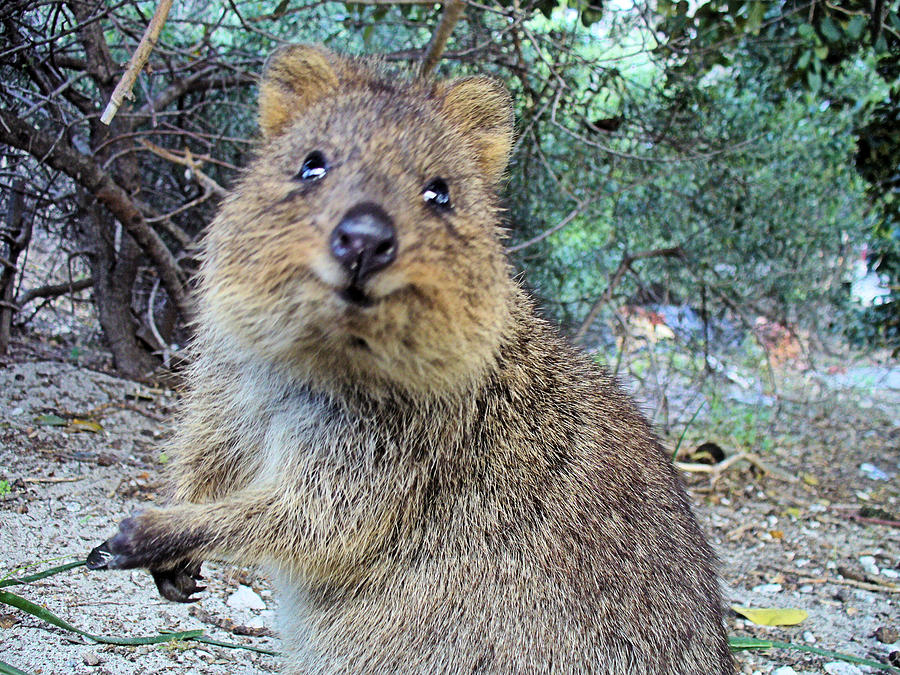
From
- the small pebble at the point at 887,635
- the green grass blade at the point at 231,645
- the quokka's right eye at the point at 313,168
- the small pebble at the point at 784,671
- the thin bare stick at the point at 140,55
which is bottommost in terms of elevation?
the green grass blade at the point at 231,645

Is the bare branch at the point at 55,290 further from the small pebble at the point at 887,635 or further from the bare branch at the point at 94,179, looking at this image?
A: the small pebble at the point at 887,635

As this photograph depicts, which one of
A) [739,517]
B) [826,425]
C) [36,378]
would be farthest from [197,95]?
[826,425]

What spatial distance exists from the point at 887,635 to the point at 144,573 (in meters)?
3.55

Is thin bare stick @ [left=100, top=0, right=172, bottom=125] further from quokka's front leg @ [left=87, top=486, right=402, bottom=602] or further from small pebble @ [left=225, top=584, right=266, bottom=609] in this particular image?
small pebble @ [left=225, top=584, right=266, bottom=609]

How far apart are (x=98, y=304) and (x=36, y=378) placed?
29.8 inches

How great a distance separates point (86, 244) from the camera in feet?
18.4

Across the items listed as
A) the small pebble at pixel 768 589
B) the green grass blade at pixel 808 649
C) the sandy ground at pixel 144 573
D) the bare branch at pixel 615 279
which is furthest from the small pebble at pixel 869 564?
the bare branch at pixel 615 279

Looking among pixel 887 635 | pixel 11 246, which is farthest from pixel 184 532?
pixel 11 246

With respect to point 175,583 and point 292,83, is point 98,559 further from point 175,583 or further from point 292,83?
point 292,83

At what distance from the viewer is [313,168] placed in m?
2.18

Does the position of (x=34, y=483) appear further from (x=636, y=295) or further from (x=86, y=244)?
(x=636, y=295)

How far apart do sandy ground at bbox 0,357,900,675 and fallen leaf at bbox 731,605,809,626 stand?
0.06 m

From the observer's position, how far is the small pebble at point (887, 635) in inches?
148

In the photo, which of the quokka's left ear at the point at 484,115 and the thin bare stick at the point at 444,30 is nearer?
the quokka's left ear at the point at 484,115
